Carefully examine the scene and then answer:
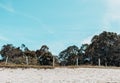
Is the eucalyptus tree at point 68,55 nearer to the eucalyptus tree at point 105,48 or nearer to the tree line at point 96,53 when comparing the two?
the tree line at point 96,53

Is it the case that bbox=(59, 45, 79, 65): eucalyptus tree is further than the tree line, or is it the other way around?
bbox=(59, 45, 79, 65): eucalyptus tree

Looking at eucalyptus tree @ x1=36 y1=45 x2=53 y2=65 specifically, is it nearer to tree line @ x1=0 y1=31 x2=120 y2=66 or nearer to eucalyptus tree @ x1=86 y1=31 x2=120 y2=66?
tree line @ x1=0 y1=31 x2=120 y2=66

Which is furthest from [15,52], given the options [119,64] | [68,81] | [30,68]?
[68,81]

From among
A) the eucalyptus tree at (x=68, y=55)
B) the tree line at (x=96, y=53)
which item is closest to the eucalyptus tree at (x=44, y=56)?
the tree line at (x=96, y=53)

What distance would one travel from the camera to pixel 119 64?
74312 mm

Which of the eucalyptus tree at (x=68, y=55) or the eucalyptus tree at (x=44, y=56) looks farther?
the eucalyptus tree at (x=68, y=55)

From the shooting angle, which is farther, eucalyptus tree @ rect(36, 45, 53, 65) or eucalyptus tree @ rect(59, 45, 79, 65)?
eucalyptus tree @ rect(59, 45, 79, 65)

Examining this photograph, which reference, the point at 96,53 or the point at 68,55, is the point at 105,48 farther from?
the point at 68,55

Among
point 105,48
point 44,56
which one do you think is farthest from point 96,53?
point 44,56

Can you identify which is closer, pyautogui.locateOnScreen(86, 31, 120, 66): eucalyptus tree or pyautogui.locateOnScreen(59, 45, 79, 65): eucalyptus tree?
→ pyautogui.locateOnScreen(86, 31, 120, 66): eucalyptus tree

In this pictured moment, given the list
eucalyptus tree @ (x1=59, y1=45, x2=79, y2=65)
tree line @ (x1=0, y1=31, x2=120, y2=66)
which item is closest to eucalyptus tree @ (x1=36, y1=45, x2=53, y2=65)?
tree line @ (x1=0, y1=31, x2=120, y2=66)

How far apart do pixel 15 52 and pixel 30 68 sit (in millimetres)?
60871

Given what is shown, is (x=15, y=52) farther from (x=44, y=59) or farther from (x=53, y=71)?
(x=53, y=71)

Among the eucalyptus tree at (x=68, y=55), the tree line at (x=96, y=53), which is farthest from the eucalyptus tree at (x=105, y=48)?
the eucalyptus tree at (x=68, y=55)
